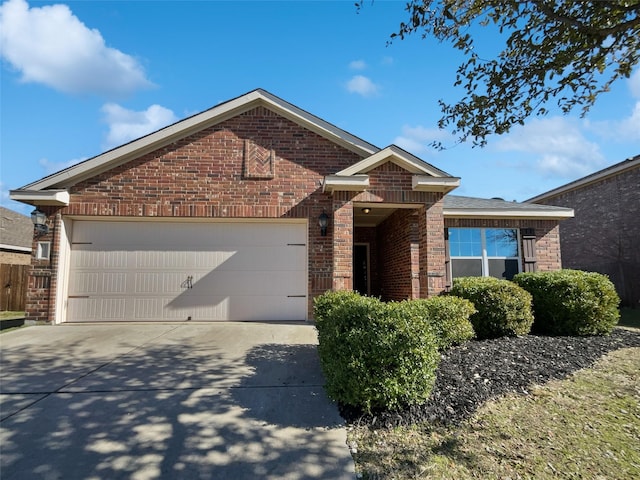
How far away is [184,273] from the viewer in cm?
820

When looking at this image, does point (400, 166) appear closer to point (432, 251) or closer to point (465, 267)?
point (432, 251)

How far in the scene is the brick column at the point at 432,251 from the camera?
7469mm

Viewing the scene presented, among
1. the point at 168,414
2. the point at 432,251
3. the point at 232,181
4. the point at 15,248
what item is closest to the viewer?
the point at 168,414

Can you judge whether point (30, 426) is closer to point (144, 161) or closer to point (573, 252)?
point (144, 161)

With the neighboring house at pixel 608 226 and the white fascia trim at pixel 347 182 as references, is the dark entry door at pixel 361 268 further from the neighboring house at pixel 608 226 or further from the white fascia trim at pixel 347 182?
the neighboring house at pixel 608 226

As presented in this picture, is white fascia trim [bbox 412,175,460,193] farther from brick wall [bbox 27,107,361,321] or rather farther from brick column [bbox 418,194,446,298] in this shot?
brick wall [bbox 27,107,361,321]

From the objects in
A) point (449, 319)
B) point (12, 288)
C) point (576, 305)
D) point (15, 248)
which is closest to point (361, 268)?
point (576, 305)

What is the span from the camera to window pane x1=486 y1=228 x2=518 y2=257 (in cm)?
1034

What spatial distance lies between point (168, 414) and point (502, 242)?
32.3 ft

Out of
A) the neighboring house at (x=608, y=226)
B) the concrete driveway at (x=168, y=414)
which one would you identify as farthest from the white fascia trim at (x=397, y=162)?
the neighboring house at (x=608, y=226)

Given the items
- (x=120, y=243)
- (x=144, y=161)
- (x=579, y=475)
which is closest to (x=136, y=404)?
(x=579, y=475)

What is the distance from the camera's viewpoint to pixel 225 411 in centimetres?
347

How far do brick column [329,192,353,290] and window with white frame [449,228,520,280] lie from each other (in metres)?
4.16

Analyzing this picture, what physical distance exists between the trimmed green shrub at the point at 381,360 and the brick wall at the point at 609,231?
1403cm
